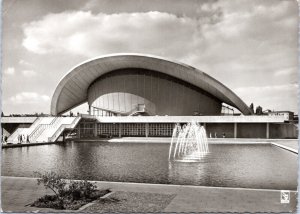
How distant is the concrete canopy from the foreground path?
23.5 m

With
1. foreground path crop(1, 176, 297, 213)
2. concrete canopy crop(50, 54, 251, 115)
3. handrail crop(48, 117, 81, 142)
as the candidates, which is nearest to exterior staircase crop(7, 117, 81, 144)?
handrail crop(48, 117, 81, 142)

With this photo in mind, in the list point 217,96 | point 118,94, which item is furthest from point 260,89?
point 118,94

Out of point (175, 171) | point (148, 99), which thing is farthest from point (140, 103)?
point (175, 171)

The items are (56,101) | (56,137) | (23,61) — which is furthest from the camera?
(56,101)

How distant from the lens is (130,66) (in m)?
38.7

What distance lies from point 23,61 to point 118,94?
95.8 ft

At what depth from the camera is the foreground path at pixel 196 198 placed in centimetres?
774

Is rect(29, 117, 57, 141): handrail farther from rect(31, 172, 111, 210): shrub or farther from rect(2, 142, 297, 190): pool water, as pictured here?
rect(31, 172, 111, 210): shrub

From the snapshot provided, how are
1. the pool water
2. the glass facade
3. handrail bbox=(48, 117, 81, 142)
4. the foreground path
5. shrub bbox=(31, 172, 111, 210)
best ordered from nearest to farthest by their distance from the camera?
the foreground path
shrub bbox=(31, 172, 111, 210)
the pool water
handrail bbox=(48, 117, 81, 142)
the glass facade

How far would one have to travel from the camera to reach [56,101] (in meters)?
40.3

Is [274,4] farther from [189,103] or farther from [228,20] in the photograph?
[189,103]

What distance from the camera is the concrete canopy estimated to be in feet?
111

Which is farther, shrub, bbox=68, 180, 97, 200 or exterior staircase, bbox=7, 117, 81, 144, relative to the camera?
exterior staircase, bbox=7, 117, 81, 144

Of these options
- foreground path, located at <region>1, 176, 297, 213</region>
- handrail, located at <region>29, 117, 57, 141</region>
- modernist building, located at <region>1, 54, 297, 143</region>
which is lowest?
foreground path, located at <region>1, 176, 297, 213</region>
